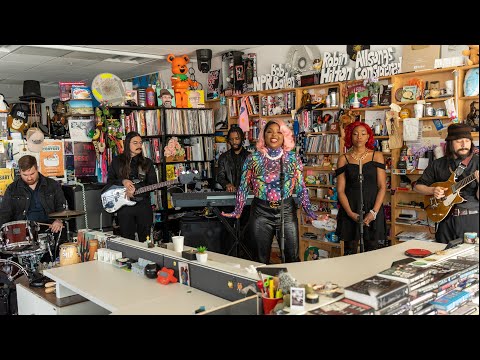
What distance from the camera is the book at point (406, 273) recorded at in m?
1.96

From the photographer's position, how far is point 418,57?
4.59 metres

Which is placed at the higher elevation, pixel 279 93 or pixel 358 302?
pixel 279 93

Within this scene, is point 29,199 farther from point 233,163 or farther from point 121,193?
point 233,163

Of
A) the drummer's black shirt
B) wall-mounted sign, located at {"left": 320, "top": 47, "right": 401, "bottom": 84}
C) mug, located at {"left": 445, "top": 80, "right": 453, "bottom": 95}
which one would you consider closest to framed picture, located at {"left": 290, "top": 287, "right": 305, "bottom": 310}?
mug, located at {"left": 445, "top": 80, "right": 453, "bottom": 95}

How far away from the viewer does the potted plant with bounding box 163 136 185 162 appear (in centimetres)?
659

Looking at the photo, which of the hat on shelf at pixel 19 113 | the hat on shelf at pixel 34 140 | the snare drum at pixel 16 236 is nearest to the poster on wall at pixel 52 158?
the hat on shelf at pixel 34 140

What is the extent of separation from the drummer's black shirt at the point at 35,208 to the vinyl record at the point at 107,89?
1.71m

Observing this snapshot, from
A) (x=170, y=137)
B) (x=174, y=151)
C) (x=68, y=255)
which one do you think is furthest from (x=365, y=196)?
(x=170, y=137)

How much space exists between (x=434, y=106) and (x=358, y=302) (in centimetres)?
324

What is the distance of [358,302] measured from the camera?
1.85 metres

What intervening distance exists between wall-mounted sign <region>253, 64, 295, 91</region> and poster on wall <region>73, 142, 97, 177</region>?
237 centimetres
